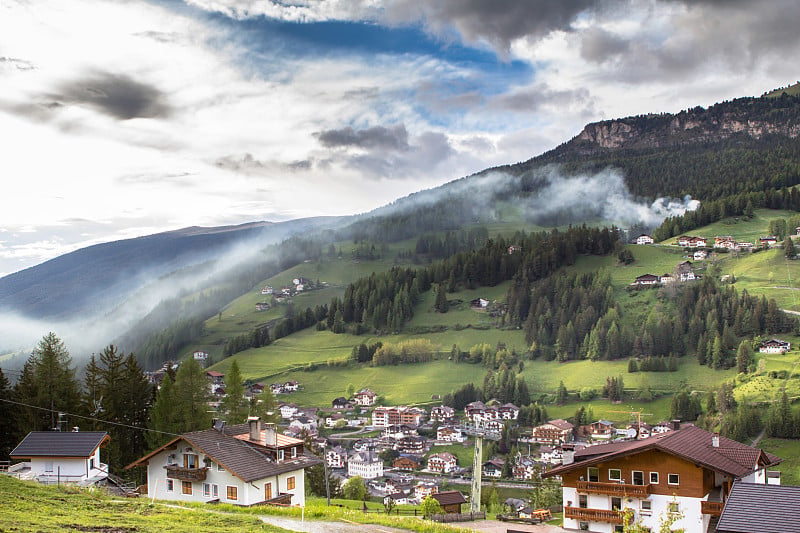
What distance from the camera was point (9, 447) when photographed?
57125 mm

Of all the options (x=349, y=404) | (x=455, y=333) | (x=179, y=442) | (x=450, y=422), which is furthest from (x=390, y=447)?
(x=179, y=442)

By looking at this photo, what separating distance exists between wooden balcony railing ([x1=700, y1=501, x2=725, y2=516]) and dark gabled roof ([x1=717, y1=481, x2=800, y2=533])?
12.9 m

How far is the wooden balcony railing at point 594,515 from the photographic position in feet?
135

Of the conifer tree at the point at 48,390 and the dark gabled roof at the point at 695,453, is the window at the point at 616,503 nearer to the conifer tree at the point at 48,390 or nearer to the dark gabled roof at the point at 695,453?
the dark gabled roof at the point at 695,453

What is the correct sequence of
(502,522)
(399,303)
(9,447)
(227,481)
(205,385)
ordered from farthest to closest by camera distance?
(399,303)
(205,385)
(9,447)
(502,522)
(227,481)

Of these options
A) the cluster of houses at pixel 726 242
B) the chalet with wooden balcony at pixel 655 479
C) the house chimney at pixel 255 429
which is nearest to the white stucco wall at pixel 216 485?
the house chimney at pixel 255 429

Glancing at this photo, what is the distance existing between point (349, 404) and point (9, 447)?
9633 cm

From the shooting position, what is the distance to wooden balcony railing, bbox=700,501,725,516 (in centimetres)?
3841

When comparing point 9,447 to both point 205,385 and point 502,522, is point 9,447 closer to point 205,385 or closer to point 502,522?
point 205,385

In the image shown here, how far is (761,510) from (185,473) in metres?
31.8

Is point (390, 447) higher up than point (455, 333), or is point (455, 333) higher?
point (455, 333)

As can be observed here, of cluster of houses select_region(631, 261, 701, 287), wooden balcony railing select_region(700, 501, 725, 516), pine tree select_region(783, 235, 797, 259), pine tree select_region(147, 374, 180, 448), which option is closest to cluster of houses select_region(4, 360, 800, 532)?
wooden balcony railing select_region(700, 501, 725, 516)

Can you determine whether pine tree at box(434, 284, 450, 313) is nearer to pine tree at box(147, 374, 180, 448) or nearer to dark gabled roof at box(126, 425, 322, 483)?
pine tree at box(147, 374, 180, 448)

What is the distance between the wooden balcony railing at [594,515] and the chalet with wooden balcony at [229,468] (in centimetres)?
1670
